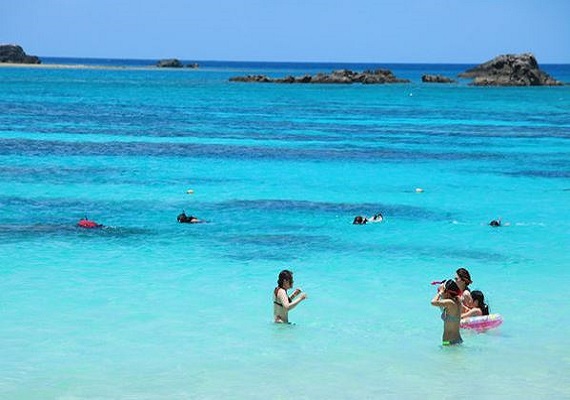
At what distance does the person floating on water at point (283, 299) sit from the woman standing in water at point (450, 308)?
247 cm

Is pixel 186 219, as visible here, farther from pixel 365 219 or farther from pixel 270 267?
pixel 270 267

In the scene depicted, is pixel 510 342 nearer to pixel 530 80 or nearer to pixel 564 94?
pixel 564 94

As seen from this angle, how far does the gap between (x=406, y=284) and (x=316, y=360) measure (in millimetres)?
6074

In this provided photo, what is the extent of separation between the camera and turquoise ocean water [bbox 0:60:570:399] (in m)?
16.3

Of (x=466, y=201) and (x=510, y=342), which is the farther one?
(x=466, y=201)

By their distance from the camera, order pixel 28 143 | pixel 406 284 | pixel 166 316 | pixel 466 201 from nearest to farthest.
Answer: pixel 166 316 < pixel 406 284 < pixel 466 201 < pixel 28 143

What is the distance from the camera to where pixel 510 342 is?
18.2 meters

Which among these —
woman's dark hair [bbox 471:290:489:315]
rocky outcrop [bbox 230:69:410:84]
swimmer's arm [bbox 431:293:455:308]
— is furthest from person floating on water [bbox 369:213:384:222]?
rocky outcrop [bbox 230:69:410:84]

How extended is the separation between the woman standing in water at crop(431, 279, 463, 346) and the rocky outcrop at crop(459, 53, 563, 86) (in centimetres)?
14329

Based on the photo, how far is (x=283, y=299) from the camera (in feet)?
60.8

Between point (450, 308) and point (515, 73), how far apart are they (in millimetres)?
145903

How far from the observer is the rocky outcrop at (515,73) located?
514 ft

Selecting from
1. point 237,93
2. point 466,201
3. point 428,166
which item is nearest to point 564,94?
point 237,93

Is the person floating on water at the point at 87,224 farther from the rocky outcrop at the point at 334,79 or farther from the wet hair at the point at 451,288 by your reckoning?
the rocky outcrop at the point at 334,79
